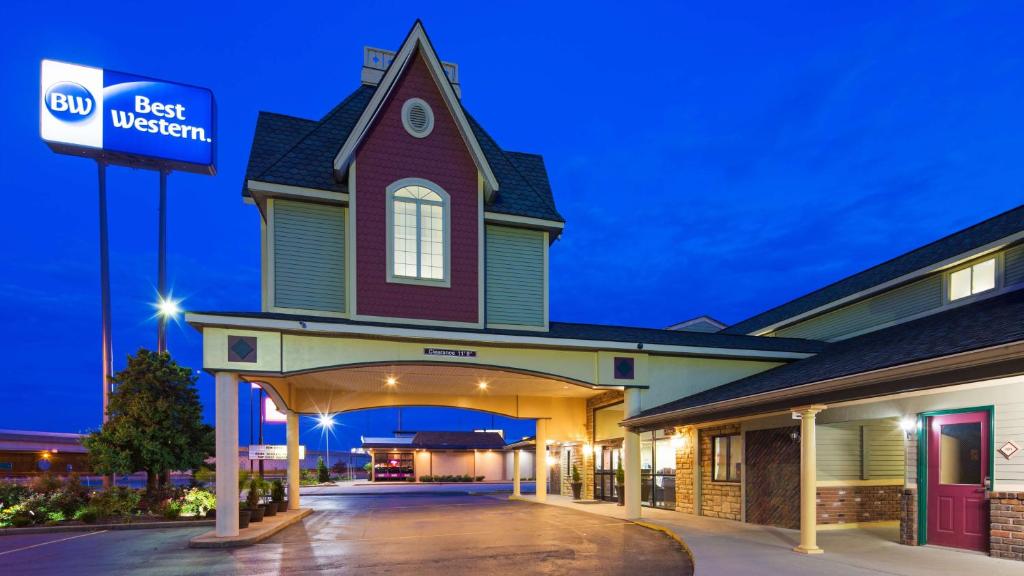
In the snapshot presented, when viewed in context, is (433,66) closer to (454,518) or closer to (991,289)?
(454,518)

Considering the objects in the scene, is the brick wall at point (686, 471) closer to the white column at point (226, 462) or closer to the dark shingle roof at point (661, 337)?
the dark shingle roof at point (661, 337)

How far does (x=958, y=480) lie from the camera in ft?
35.6

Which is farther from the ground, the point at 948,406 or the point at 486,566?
the point at 948,406

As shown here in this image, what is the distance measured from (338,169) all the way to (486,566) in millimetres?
9920

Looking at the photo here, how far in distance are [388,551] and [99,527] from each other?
881cm

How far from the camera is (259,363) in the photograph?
45.3ft

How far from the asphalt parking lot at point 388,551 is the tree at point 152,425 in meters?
2.23

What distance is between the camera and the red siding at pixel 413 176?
51.0ft

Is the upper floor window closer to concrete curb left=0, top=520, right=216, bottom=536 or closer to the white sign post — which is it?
concrete curb left=0, top=520, right=216, bottom=536

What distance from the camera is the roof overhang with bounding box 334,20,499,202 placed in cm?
1557

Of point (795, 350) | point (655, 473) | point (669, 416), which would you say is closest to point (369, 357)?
point (669, 416)

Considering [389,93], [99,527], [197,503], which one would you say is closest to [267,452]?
[197,503]

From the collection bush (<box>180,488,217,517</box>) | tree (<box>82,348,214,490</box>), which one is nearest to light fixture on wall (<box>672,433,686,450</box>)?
bush (<box>180,488,217,517</box>)

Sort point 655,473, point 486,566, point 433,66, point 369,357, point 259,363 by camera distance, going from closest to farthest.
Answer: point 486,566, point 259,363, point 369,357, point 433,66, point 655,473
